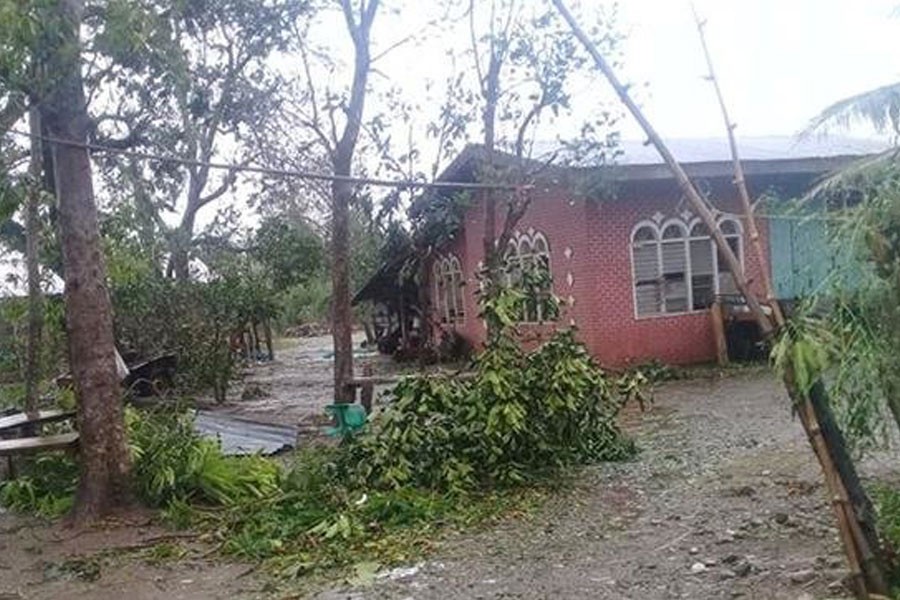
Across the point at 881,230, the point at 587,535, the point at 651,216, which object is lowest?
the point at 587,535

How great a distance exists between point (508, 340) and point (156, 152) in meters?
3.73

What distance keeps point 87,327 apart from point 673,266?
34.3ft

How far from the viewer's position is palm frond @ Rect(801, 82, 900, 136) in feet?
20.3

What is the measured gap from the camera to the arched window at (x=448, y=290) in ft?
69.0

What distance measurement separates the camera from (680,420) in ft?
34.1

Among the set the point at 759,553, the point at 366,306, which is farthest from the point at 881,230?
the point at 366,306

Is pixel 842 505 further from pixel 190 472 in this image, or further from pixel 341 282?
pixel 341 282

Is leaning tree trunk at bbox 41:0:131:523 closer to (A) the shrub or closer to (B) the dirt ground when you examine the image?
(A) the shrub

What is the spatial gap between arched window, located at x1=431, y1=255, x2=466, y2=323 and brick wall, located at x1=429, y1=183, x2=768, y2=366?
5395 millimetres

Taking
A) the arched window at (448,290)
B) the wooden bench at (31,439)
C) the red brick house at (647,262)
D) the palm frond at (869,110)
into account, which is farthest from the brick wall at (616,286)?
the palm frond at (869,110)

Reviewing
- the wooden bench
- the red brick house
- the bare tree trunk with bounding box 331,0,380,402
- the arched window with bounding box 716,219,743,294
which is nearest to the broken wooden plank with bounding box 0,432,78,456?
the wooden bench

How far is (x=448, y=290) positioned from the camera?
2211 centimetres

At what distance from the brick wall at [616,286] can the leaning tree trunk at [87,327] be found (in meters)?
8.71

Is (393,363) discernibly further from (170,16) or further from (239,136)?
(170,16)
